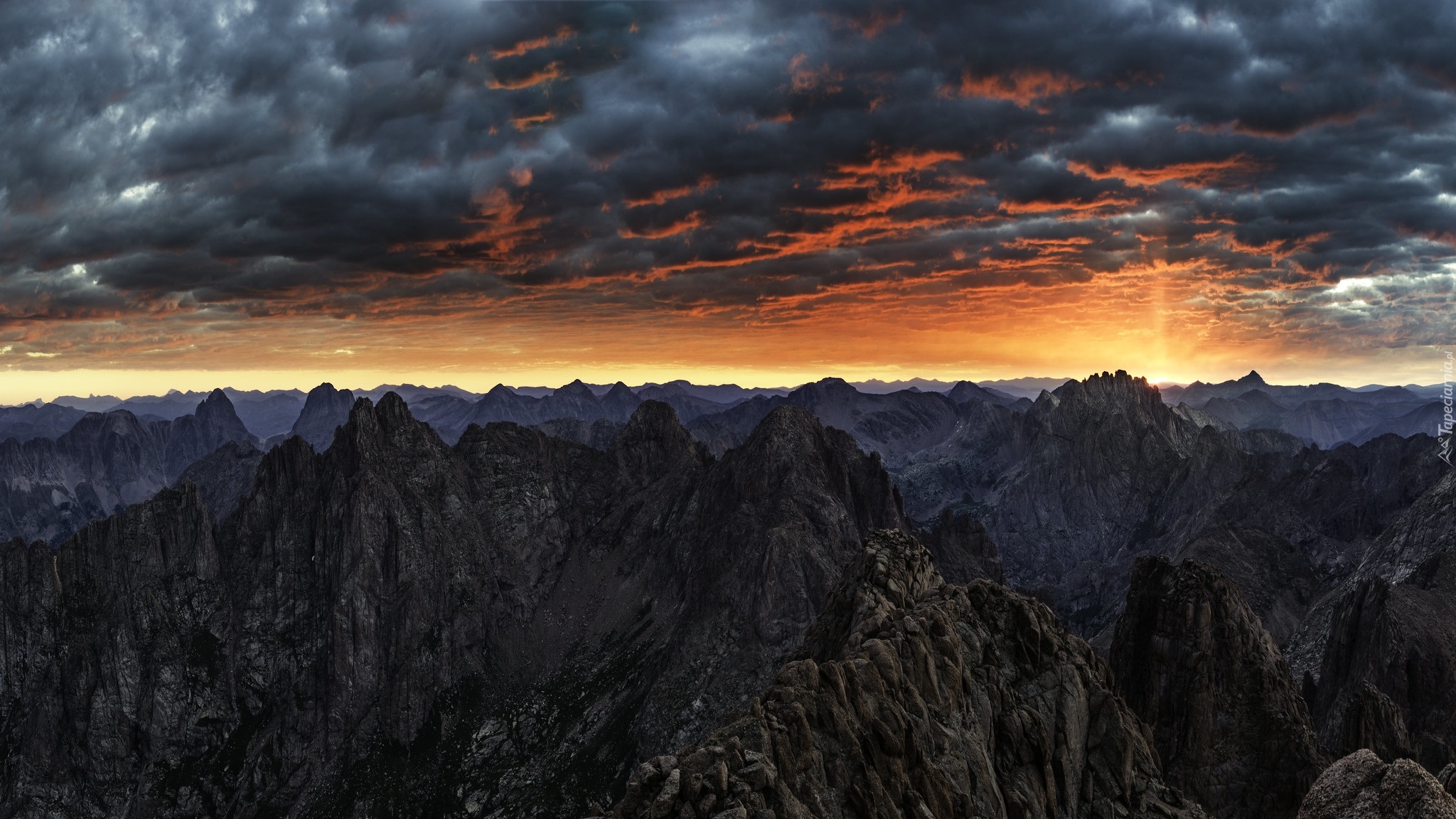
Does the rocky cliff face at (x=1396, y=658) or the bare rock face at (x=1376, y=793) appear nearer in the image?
the bare rock face at (x=1376, y=793)

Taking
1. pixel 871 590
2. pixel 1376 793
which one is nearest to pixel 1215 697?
pixel 871 590

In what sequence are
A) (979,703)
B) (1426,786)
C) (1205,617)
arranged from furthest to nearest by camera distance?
1. (1205,617)
2. (979,703)
3. (1426,786)

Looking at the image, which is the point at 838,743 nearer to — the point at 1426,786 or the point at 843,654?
the point at 843,654

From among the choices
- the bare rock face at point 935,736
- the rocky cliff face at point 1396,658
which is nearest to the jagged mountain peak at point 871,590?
the bare rock face at point 935,736

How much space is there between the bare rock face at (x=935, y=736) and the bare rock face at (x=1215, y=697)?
101 ft

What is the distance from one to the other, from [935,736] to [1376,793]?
1527 inches

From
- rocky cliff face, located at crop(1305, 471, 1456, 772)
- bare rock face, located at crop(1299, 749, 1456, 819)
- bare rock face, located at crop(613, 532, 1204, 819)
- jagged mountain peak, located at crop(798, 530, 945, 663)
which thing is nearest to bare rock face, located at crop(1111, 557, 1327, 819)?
jagged mountain peak, located at crop(798, 530, 945, 663)

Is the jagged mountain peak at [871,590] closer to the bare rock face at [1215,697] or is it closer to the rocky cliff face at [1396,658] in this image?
the bare rock face at [1215,697]

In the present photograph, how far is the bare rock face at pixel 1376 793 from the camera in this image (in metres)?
19.3

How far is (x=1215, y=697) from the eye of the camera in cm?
9788

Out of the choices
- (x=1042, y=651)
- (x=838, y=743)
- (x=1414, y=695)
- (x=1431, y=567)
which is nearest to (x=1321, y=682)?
(x=1414, y=695)

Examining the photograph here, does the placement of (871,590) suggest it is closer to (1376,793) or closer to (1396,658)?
(1376,793)

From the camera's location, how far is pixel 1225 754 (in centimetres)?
9431

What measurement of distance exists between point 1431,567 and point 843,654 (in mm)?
210883
